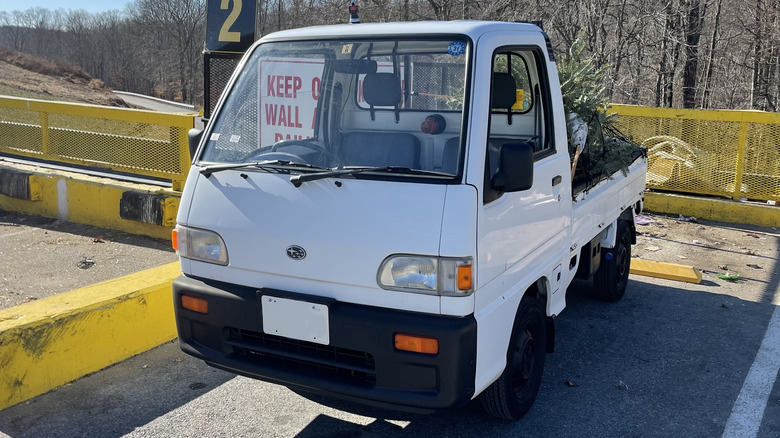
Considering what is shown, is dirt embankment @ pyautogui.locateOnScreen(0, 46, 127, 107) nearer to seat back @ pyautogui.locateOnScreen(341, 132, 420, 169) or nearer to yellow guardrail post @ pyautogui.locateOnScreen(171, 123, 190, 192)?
yellow guardrail post @ pyautogui.locateOnScreen(171, 123, 190, 192)

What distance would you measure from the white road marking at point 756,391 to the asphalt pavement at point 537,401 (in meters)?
0.01

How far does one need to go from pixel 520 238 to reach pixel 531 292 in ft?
1.73

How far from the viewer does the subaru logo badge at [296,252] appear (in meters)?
3.21

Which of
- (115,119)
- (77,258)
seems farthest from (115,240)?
(115,119)

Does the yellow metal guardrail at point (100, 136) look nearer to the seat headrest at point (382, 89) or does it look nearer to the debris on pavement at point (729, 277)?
the seat headrest at point (382, 89)

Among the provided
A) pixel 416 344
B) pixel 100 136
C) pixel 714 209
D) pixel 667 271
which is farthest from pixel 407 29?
pixel 714 209

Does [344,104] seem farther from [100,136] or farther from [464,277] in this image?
[100,136]

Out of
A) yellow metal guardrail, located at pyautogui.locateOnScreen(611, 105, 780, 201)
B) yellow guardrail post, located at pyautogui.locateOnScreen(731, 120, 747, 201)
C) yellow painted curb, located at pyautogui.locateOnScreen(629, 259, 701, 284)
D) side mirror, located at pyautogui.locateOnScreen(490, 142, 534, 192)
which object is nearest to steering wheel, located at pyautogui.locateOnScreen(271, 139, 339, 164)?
side mirror, located at pyautogui.locateOnScreen(490, 142, 534, 192)

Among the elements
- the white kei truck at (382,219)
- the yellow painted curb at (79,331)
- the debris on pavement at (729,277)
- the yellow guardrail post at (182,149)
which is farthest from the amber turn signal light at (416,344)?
the yellow guardrail post at (182,149)

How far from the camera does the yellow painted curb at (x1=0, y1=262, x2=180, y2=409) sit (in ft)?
12.8

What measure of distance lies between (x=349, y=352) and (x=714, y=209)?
7779 millimetres

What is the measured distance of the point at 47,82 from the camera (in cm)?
5212

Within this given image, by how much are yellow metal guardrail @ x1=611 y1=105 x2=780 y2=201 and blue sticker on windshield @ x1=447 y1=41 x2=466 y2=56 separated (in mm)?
7097

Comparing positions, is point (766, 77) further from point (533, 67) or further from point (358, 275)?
point (358, 275)
